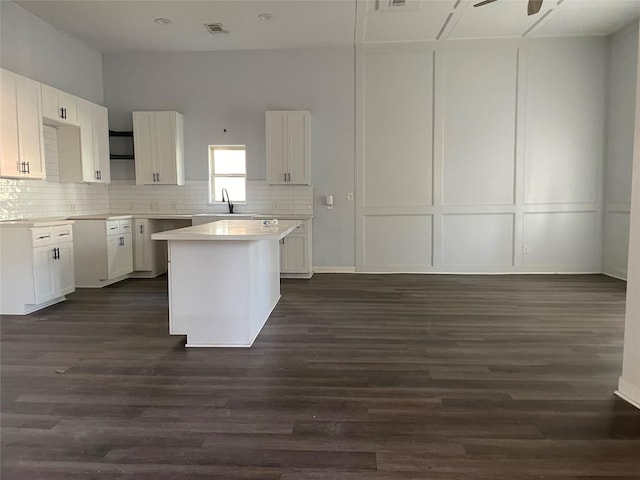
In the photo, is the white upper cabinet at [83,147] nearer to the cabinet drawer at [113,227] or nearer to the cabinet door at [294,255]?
the cabinet drawer at [113,227]

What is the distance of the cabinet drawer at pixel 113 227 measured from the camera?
5.65 m

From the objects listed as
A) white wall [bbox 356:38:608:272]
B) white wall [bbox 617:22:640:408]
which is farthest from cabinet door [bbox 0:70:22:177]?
white wall [bbox 617:22:640:408]

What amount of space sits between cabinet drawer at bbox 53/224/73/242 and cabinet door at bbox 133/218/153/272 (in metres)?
1.16

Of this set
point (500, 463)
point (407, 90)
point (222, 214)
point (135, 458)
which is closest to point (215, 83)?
point (222, 214)

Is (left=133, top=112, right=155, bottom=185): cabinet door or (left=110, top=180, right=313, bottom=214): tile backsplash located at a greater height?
(left=133, top=112, right=155, bottom=185): cabinet door

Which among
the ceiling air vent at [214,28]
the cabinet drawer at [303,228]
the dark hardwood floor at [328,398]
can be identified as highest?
the ceiling air vent at [214,28]

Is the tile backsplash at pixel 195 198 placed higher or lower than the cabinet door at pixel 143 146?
lower

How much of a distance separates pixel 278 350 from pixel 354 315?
120cm

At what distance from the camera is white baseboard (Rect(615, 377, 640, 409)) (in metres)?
2.38

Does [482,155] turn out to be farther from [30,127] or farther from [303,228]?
[30,127]

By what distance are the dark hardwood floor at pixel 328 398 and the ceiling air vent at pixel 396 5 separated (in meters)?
3.50

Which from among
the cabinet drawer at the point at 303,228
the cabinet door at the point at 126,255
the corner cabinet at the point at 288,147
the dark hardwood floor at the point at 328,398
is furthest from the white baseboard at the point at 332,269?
the cabinet door at the point at 126,255

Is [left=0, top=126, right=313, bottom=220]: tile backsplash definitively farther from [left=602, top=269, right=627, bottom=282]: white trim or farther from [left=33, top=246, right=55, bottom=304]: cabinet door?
[left=602, top=269, right=627, bottom=282]: white trim

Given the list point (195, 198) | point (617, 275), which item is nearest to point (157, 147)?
point (195, 198)
